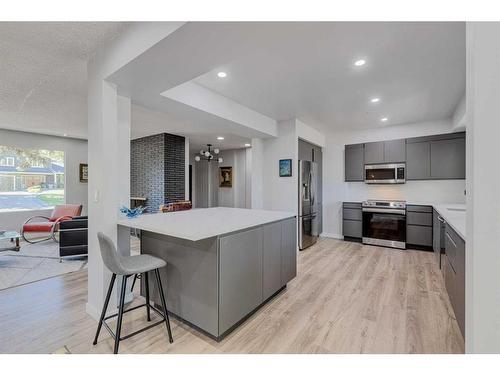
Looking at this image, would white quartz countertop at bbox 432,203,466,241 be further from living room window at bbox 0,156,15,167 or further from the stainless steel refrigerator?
living room window at bbox 0,156,15,167

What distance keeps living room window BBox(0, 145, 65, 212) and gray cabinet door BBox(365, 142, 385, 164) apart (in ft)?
25.0

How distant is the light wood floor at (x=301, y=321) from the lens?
179 centimetres

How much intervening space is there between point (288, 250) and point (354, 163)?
335 centimetres

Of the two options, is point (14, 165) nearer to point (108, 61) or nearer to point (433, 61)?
point (108, 61)

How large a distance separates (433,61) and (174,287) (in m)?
3.33

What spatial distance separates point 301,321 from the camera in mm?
2127

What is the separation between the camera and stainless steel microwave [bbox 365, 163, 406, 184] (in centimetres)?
468

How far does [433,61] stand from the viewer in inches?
93.5

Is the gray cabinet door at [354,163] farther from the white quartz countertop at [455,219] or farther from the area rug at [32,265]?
the area rug at [32,265]

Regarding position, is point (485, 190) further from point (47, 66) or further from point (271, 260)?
point (47, 66)

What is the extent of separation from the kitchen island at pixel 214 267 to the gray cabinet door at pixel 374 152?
140 inches

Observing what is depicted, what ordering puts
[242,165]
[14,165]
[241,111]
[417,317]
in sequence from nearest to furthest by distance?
[417,317] < [241,111] < [14,165] < [242,165]

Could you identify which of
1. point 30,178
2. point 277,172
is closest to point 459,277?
point 277,172
